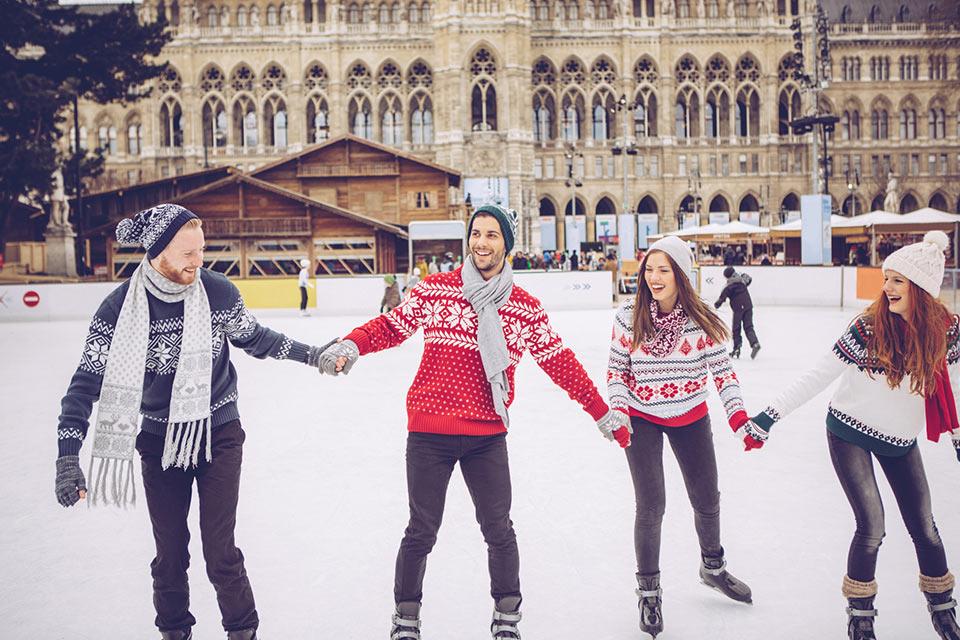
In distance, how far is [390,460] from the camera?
5.96 m

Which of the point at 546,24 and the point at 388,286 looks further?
the point at 546,24

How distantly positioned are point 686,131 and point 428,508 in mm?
46817

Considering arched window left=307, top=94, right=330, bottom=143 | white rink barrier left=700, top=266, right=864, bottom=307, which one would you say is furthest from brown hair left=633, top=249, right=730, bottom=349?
arched window left=307, top=94, right=330, bottom=143

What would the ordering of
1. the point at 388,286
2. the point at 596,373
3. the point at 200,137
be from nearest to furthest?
the point at 596,373, the point at 388,286, the point at 200,137

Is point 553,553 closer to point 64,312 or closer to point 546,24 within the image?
point 64,312

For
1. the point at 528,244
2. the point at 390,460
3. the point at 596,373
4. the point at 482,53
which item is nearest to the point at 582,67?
the point at 482,53

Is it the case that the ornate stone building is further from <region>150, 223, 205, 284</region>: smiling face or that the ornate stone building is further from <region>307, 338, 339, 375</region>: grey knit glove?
<region>150, 223, 205, 284</region>: smiling face

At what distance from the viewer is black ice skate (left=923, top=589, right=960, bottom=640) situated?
3006 mm

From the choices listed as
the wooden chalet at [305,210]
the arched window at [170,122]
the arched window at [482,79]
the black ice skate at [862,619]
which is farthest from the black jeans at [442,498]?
the arched window at [170,122]

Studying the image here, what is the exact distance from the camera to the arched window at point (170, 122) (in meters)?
46.3

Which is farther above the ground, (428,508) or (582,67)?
(582,67)

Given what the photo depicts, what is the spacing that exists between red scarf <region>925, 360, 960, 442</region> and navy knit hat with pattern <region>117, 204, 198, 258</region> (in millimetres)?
2466

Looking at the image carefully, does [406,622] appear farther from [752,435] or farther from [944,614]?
[944,614]

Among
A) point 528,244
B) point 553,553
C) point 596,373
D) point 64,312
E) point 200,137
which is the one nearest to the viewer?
point 553,553
